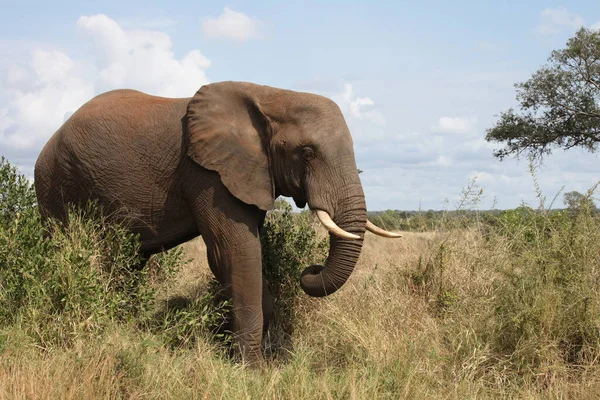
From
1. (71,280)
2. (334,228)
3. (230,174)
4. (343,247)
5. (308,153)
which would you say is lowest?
(71,280)

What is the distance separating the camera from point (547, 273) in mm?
6750

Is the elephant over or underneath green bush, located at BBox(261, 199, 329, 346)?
over

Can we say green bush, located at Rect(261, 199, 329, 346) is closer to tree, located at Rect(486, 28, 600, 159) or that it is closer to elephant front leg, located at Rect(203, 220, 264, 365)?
elephant front leg, located at Rect(203, 220, 264, 365)

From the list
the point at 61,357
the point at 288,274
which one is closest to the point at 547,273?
the point at 288,274

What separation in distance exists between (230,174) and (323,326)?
1930 millimetres

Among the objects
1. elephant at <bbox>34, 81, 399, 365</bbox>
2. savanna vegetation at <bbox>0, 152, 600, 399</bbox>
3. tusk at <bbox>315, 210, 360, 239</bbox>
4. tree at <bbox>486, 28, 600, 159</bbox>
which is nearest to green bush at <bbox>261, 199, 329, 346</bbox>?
savanna vegetation at <bbox>0, 152, 600, 399</bbox>

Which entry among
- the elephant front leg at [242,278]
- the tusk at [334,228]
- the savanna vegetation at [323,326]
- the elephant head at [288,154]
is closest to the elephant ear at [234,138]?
the elephant head at [288,154]

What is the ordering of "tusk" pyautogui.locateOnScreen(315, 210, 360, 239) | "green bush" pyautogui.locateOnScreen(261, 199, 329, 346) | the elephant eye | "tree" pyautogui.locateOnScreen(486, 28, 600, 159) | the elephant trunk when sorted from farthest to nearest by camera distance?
"tree" pyautogui.locateOnScreen(486, 28, 600, 159), "green bush" pyautogui.locateOnScreen(261, 199, 329, 346), the elephant eye, the elephant trunk, "tusk" pyautogui.locateOnScreen(315, 210, 360, 239)

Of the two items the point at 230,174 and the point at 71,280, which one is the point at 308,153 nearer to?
the point at 230,174

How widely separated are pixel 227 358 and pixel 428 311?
2.35 meters

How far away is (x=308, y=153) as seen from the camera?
21.7 feet

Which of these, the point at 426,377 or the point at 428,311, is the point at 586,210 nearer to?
the point at 428,311

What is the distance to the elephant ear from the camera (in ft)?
22.2

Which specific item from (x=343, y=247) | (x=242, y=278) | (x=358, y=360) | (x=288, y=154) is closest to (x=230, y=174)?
(x=288, y=154)
